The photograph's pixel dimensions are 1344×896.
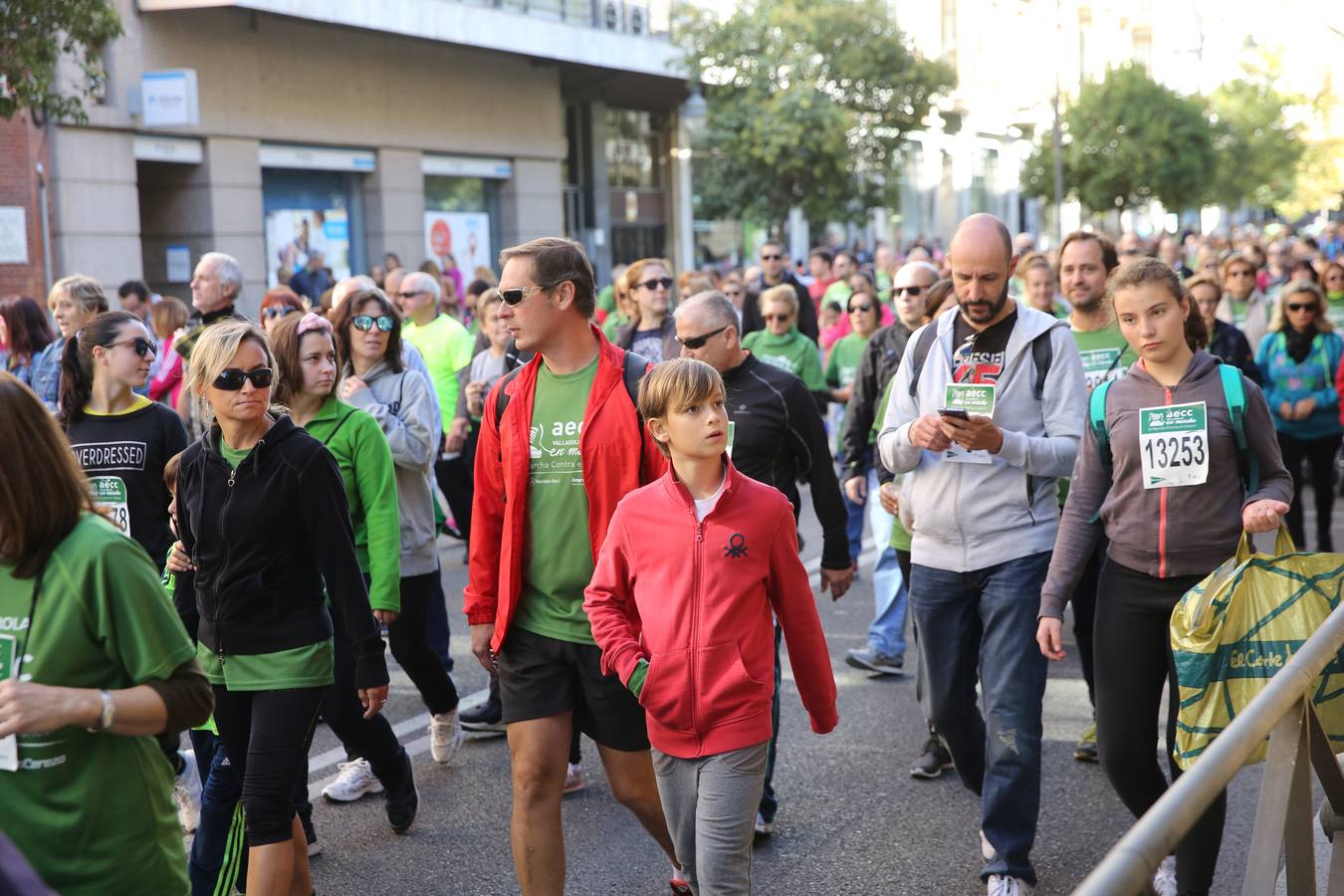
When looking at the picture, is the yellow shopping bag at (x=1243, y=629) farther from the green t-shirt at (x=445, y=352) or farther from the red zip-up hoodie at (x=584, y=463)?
the green t-shirt at (x=445, y=352)

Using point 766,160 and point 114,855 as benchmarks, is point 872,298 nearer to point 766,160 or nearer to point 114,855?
point 114,855

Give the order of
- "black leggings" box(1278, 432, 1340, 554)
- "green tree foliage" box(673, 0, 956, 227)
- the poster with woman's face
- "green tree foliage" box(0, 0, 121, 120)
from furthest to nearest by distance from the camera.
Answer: "green tree foliage" box(673, 0, 956, 227)
the poster with woman's face
"green tree foliage" box(0, 0, 121, 120)
"black leggings" box(1278, 432, 1340, 554)

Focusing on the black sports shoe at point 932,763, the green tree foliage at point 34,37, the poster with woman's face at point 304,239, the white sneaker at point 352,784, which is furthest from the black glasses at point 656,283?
the poster with woman's face at point 304,239

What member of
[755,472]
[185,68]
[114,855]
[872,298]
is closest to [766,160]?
[185,68]

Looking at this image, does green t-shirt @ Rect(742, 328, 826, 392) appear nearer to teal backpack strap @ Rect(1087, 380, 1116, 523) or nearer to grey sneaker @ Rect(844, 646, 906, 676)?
grey sneaker @ Rect(844, 646, 906, 676)

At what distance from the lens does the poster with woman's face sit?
2398 centimetres

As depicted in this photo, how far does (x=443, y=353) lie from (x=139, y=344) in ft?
14.3

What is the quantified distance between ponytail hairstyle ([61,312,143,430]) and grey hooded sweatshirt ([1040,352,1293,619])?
325 centimetres

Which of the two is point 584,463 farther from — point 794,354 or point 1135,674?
point 794,354

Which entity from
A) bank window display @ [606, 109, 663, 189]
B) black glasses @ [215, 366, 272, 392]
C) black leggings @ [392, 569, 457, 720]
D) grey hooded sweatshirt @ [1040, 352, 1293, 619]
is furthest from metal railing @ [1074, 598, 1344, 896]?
bank window display @ [606, 109, 663, 189]

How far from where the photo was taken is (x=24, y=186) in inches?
765

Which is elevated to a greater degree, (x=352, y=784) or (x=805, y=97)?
(x=805, y=97)

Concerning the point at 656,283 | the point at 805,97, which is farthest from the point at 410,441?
the point at 805,97

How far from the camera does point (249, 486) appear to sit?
14.3 ft
